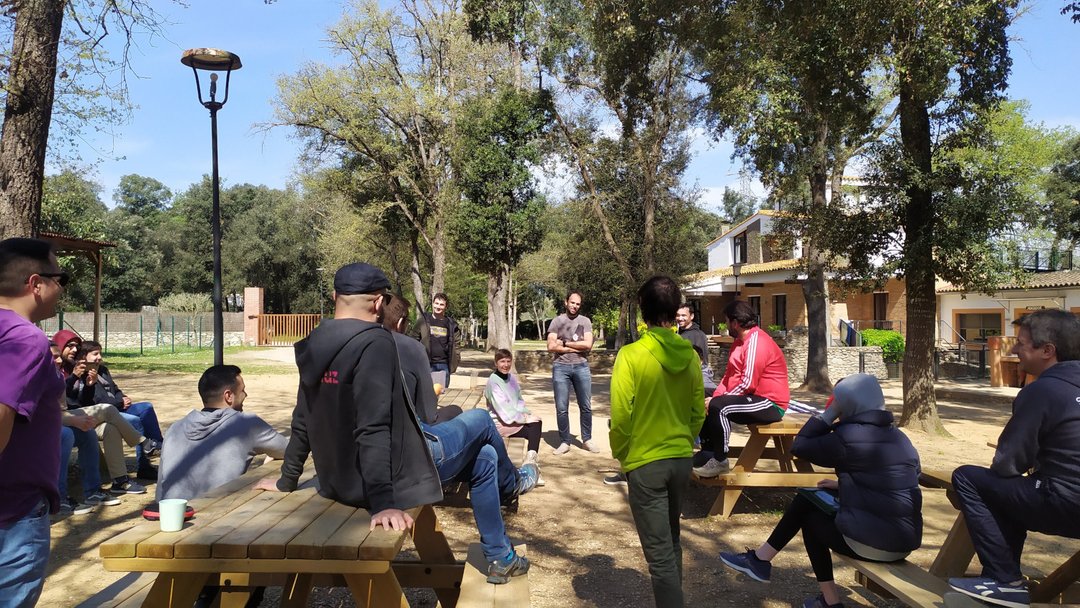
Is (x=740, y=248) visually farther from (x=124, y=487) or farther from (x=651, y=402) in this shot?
(x=651, y=402)

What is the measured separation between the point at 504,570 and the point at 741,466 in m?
3.06

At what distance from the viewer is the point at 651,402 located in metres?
3.20

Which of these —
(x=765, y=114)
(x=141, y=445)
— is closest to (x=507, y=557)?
(x=141, y=445)

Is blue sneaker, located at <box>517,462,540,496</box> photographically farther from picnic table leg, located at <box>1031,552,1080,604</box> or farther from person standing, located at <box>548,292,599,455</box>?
person standing, located at <box>548,292,599,455</box>

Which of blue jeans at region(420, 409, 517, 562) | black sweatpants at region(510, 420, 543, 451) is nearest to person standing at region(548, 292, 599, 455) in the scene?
black sweatpants at region(510, 420, 543, 451)

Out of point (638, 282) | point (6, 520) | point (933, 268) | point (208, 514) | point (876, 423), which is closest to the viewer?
point (6, 520)

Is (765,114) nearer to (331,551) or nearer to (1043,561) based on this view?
(1043,561)

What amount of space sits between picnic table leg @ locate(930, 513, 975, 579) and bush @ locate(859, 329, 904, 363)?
17689 millimetres

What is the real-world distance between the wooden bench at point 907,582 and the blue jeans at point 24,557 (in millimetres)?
3243

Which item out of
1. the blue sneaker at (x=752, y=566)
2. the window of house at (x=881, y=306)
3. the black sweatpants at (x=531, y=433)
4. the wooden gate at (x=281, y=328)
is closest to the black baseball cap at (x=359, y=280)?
the blue sneaker at (x=752, y=566)

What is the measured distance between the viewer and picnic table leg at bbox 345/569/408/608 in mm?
2471

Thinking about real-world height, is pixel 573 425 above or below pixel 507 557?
below

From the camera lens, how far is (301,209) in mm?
46469

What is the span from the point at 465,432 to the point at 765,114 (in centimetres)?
893
